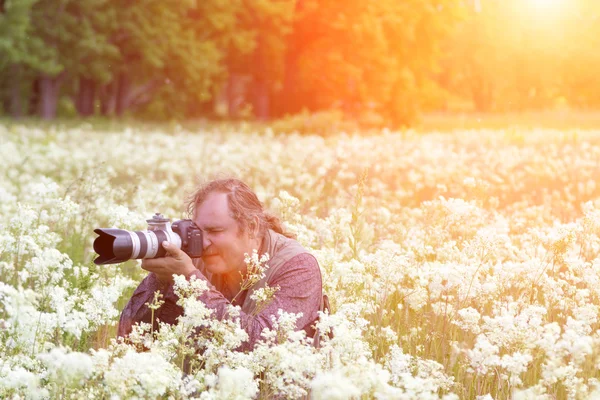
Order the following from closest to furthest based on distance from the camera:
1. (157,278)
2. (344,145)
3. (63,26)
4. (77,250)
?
1. (157,278)
2. (77,250)
3. (344,145)
4. (63,26)

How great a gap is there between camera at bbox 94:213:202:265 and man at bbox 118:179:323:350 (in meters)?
0.08

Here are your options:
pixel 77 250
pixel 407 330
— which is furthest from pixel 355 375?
pixel 77 250

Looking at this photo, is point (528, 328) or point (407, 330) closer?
point (528, 328)

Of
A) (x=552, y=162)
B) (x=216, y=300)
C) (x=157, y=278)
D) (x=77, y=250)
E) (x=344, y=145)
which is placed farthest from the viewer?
(x=344, y=145)

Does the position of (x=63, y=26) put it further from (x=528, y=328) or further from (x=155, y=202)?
(x=528, y=328)

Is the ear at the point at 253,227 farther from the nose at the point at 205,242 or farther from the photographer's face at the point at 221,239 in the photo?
the nose at the point at 205,242

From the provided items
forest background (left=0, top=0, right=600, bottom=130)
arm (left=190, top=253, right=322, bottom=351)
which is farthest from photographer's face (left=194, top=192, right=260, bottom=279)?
forest background (left=0, top=0, right=600, bottom=130)

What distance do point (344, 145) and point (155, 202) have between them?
889 cm

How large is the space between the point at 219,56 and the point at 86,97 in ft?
19.3

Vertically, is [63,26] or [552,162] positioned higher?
[63,26]

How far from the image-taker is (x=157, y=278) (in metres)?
5.23

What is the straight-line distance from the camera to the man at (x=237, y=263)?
4836mm

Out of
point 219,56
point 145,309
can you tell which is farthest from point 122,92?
point 145,309

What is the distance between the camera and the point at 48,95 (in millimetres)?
37000
